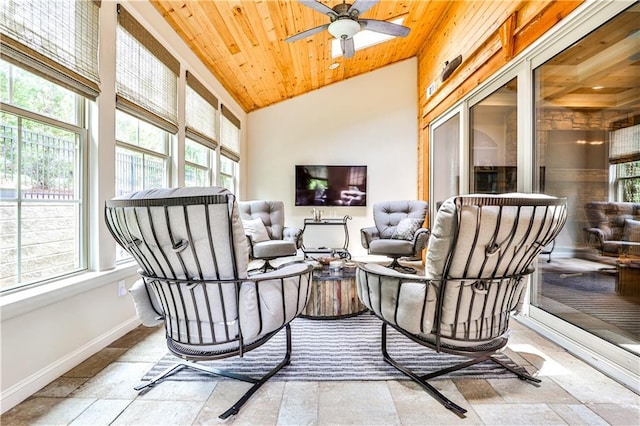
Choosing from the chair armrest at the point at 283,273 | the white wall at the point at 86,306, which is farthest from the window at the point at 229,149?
the chair armrest at the point at 283,273

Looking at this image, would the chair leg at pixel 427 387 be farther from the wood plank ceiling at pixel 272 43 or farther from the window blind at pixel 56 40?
the wood plank ceiling at pixel 272 43

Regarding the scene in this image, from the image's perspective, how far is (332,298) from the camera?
2.49 meters

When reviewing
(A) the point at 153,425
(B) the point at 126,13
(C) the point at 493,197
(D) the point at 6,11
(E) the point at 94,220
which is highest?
(B) the point at 126,13

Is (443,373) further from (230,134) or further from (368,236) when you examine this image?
(230,134)

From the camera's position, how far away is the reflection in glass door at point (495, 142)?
2916 millimetres

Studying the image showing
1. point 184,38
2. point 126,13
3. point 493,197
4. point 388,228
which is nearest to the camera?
point 493,197

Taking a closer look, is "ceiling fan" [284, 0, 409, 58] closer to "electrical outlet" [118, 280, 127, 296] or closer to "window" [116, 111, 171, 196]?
"window" [116, 111, 171, 196]

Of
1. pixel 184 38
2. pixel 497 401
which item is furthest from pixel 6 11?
pixel 497 401

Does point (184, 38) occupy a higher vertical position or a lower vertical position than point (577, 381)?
A: higher

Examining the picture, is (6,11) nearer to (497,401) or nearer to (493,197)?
(493,197)

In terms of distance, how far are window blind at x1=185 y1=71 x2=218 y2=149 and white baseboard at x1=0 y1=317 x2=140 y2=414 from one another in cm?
240

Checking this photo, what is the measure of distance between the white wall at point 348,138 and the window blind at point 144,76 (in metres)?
2.75

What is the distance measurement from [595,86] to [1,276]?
3966 millimetres

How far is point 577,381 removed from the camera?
5.59 ft
